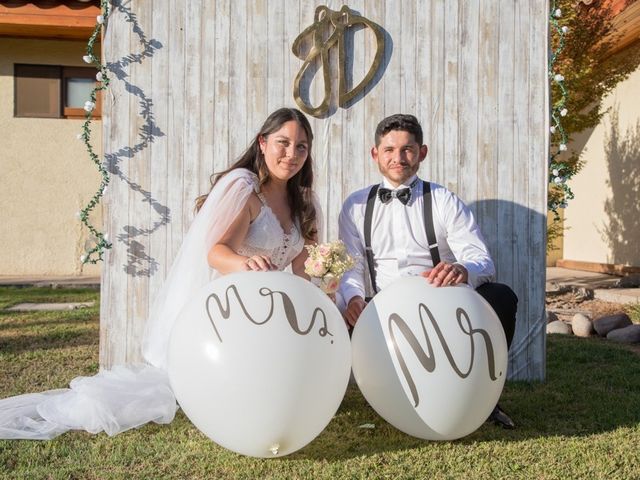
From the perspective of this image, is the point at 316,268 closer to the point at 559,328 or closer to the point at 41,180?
the point at 559,328

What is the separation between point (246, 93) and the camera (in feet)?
14.1

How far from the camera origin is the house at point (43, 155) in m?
9.84

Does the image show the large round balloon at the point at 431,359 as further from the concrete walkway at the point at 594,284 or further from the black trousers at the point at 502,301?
the concrete walkway at the point at 594,284

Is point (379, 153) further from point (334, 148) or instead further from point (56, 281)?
point (56, 281)

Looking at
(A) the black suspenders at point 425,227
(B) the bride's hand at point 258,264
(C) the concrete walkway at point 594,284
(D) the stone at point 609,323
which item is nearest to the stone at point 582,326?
(D) the stone at point 609,323

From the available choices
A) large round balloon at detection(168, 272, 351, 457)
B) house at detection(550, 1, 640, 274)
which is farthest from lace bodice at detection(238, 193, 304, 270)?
house at detection(550, 1, 640, 274)

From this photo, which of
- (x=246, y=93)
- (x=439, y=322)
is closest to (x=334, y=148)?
(x=246, y=93)

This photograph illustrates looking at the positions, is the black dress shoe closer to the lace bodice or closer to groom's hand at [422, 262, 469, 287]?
groom's hand at [422, 262, 469, 287]

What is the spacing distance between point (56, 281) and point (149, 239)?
5.68 metres

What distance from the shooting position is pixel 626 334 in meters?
5.59

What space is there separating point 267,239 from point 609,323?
3.74m

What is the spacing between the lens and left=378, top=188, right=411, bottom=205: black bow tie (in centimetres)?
366

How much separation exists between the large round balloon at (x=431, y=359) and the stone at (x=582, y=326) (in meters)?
3.42

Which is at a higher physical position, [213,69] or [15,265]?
[213,69]
